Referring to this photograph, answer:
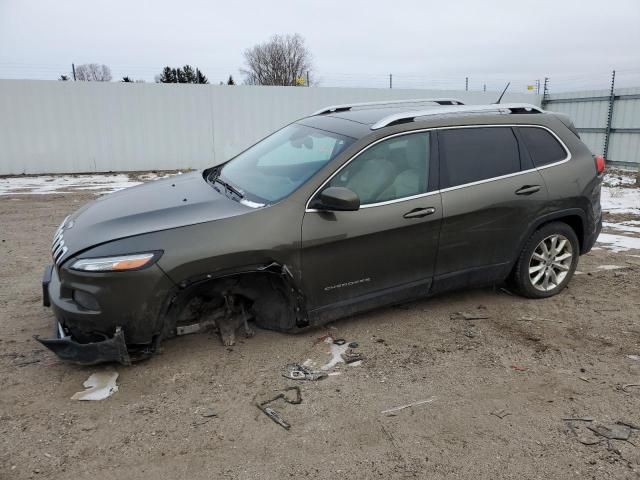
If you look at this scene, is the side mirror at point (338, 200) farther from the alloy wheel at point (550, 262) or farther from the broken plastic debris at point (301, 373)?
the alloy wheel at point (550, 262)

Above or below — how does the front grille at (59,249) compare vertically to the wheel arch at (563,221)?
above

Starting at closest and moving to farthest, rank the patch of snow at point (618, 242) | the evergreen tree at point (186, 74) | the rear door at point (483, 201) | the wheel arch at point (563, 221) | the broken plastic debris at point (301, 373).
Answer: the broken plastic debris at point (301, 373) < the rear door at point (483, 201) < the wheel arch at point (563, 221) < the patch of snow at point (618, 242) < the evergreen tree at point (186, 74)

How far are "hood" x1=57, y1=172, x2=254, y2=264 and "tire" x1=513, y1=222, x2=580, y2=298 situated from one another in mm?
2635

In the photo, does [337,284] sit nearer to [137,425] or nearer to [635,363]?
[137,425]

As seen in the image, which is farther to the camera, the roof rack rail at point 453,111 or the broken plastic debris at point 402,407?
the roof rack rail at point 453,111

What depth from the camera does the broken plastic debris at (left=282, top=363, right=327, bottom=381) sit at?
345 centimetres

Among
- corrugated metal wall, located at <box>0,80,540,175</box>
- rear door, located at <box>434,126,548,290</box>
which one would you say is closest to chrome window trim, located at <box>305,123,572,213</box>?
rear door, located at <box>434,126,548,290</box>

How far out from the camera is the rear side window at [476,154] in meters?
4.13

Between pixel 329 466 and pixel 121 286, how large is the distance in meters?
1.67

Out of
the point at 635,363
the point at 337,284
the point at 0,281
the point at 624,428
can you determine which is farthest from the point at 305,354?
the point at 0,281

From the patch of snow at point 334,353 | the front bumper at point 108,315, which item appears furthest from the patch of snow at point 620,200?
the front bumper at point 108,315

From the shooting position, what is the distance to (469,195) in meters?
4.13

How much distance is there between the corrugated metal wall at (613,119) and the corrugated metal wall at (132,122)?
935 cm

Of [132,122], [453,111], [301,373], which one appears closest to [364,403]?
[301,373]
